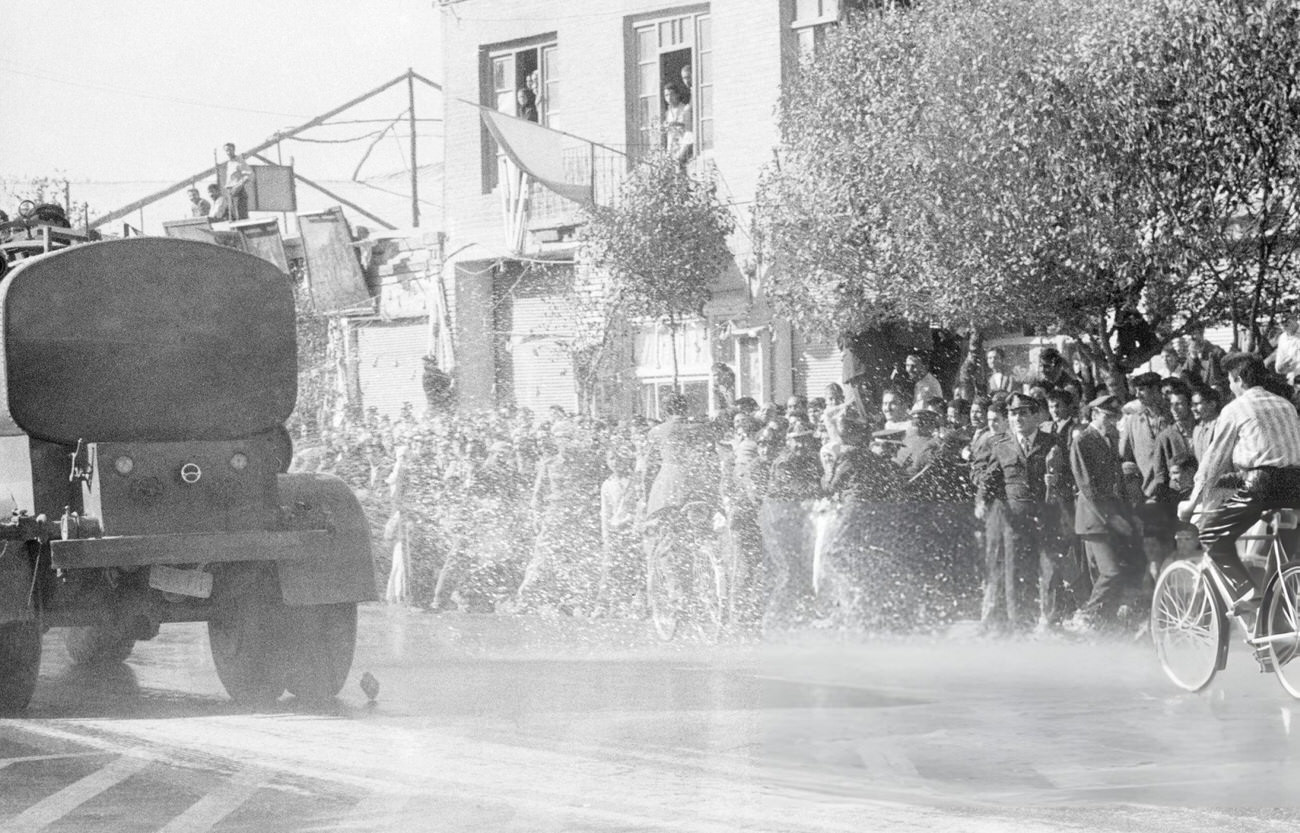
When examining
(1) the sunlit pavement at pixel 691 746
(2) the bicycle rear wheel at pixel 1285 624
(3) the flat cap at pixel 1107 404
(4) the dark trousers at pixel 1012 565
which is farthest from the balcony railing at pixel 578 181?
(2) the bicycle rear wheel at pixel 1285 624

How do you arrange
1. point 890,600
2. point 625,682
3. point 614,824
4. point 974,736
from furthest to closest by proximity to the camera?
point 890,600, point 625,682, point 974,736, point 614,824

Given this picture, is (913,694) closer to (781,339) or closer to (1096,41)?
(1096,41)

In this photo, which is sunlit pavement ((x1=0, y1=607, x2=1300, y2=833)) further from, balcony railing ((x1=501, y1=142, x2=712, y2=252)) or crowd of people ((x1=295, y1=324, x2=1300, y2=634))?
balcony railing ((x1=501, y1=142, x2=712, y2=252))

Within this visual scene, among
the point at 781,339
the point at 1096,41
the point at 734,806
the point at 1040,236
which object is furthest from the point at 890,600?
the point at 781,339

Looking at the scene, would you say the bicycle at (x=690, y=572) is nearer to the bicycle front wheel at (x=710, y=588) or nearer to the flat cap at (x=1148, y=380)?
the bicycle front wheel at (x=710, y=588)

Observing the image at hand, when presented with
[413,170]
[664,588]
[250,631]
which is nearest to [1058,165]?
[664,588]

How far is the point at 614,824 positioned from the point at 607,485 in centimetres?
936

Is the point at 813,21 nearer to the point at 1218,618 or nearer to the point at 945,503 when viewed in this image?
the point at 945,503

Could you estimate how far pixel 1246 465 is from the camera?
1038 centimetres

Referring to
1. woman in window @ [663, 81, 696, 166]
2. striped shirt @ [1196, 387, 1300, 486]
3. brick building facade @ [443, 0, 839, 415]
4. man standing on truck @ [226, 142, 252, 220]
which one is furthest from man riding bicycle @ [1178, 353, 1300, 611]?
man standing on truck @ [226, 142, 252, 220]

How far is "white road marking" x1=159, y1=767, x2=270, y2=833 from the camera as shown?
736 cm

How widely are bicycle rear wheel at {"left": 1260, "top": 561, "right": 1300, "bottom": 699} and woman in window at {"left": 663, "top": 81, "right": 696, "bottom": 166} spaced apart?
16.4 meters

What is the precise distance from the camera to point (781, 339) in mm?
25641

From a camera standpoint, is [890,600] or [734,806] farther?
[890,600]
